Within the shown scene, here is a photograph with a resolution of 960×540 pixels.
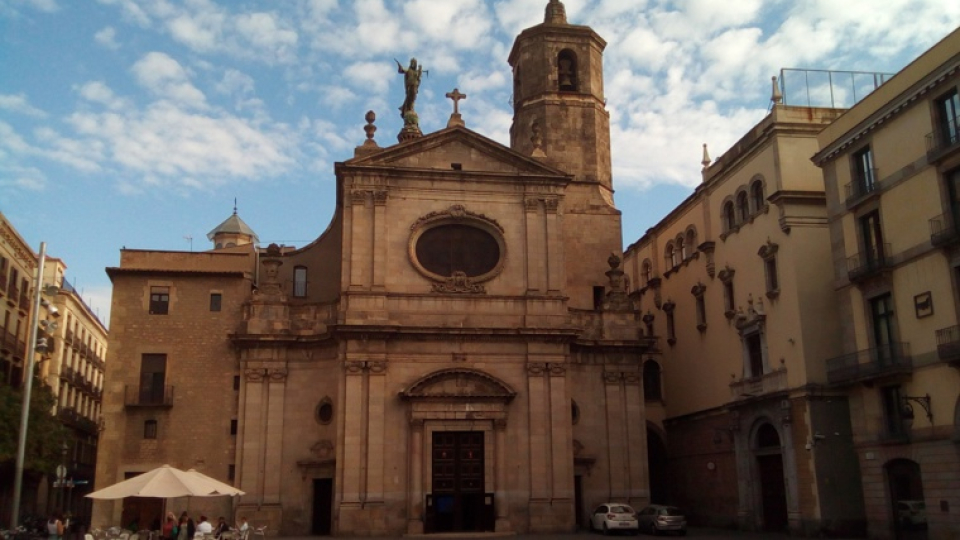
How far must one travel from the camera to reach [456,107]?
1517 inches

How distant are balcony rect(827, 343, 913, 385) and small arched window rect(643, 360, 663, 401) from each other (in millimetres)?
14007

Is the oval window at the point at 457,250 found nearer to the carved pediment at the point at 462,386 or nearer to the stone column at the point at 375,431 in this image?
the carved pediment at the point at 462,386

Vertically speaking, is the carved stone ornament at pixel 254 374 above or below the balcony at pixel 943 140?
below

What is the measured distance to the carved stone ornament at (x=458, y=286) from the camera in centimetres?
3462

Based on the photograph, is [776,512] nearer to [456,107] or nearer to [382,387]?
[382,387]

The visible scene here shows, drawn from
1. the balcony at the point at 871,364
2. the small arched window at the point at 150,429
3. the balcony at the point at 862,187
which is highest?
the balcony at the point at 862,187

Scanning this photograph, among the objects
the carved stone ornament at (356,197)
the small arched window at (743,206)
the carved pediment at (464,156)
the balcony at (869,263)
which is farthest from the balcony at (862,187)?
the carved stone ornament at (356,197)

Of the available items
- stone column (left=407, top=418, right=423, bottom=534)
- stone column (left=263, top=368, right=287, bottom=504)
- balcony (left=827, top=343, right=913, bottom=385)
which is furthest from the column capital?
stone column (left=263, top=368, right=287, bottom=504)

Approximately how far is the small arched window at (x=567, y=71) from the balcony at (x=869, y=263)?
18.0m

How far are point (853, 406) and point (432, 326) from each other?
48.6 feet

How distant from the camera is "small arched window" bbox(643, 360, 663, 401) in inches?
1684

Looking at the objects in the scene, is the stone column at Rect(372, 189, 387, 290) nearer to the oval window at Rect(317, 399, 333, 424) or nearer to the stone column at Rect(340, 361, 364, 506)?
the stone column at Rect(340, 361, 364, 506)

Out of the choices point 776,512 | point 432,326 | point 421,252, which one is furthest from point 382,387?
point 776,512

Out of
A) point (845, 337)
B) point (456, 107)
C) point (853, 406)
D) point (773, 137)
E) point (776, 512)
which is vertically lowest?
point (776, 512)
